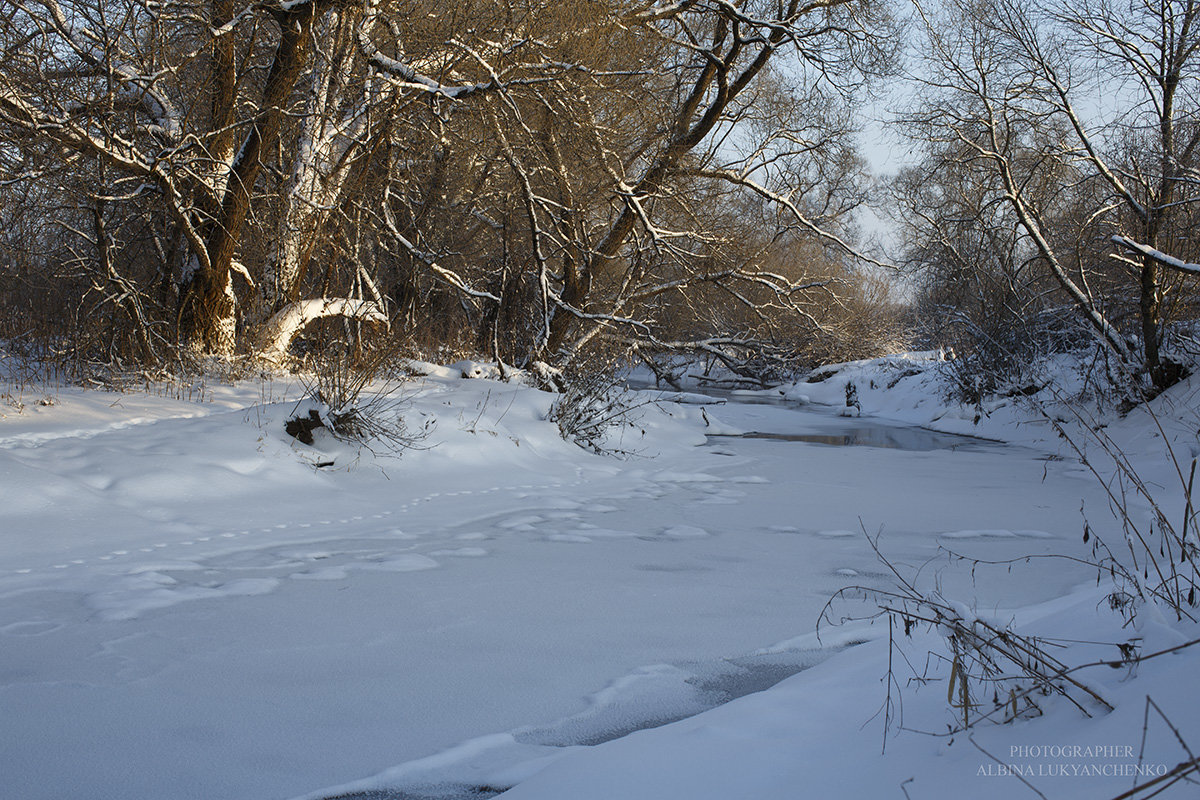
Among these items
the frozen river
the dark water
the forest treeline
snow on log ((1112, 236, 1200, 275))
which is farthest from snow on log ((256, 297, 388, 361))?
snow on log ((1112, 236, 1200, 275))

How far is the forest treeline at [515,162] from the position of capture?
29.2 feet

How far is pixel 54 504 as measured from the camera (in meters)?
5.02

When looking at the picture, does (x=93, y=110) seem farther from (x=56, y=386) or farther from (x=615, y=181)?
(x=615, y=181)

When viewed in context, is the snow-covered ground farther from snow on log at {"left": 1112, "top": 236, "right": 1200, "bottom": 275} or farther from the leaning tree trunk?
the leaning tree trunk

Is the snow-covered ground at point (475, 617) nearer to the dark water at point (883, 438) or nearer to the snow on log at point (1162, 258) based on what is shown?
the snow on log at point (1162, 258)

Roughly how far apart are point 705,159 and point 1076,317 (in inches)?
235

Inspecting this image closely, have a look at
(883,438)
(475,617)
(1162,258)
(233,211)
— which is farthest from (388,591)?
(883,438)

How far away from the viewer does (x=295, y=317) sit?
10742 mm

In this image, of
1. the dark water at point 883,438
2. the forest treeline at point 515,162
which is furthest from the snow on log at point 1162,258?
the dark water at point 883,438

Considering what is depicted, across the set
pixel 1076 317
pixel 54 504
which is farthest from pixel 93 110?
pixel 1076 317

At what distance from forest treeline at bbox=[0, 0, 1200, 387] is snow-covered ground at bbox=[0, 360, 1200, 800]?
7.99 ft

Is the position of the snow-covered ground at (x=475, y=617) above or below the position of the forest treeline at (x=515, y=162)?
below

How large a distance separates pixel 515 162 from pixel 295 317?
11.2 ft

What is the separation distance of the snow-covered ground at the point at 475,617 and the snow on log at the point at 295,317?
2.29m
